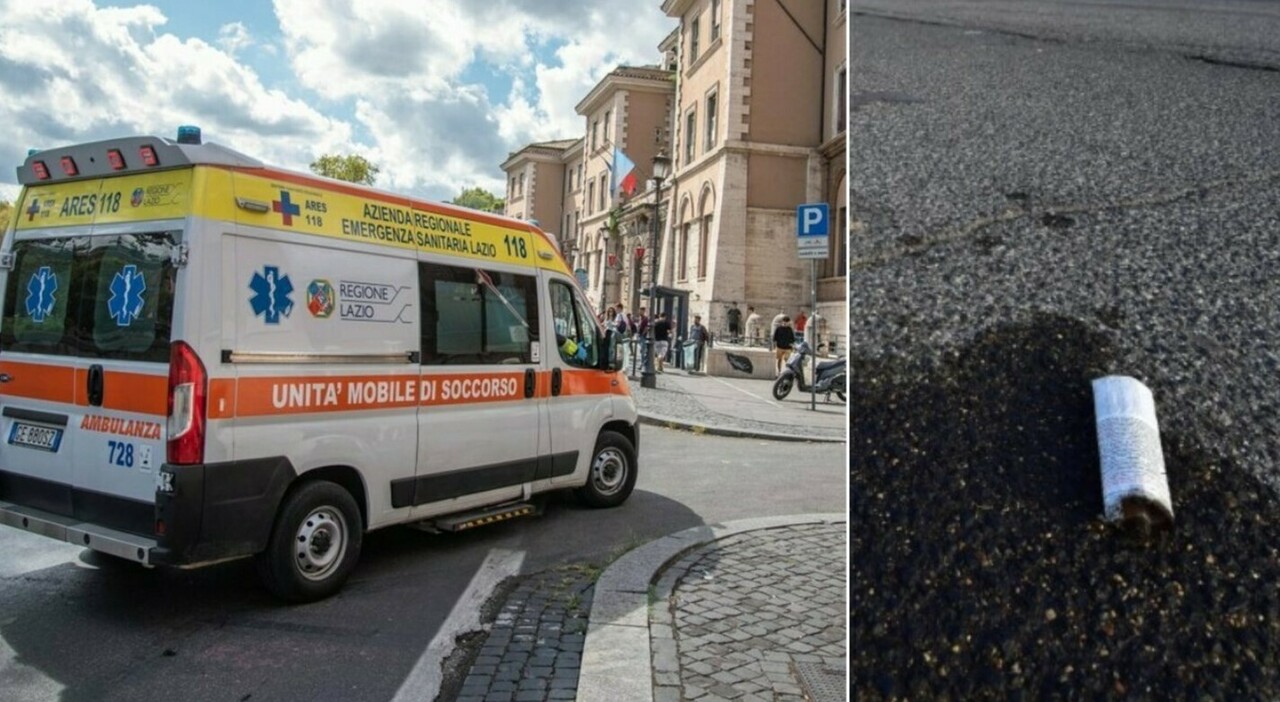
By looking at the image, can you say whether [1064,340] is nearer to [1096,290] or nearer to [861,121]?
[1096,290]

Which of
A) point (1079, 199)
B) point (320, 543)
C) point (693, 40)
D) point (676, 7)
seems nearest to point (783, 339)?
point (320, 543)

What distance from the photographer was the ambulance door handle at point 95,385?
4402mm

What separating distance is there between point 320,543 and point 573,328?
2.60m

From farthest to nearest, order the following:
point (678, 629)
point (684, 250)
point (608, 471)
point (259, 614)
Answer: point (684, 250) < point (608, 471) < point (259, 614) < point (678, 629)

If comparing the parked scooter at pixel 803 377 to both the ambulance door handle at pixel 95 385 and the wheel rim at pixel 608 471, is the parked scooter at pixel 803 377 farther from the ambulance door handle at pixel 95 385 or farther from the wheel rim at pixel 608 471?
the ambulance door handle at pixel 95 385

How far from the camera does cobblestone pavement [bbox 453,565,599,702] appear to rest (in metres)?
3.54

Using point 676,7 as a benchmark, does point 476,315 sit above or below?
below

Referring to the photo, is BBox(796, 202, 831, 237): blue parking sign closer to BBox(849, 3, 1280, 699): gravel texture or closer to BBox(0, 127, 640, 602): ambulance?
BBox(0, 127, 640, 602): ambulance

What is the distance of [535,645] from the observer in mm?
4020

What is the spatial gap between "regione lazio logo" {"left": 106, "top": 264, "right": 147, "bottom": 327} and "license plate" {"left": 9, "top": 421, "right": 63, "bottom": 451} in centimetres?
71

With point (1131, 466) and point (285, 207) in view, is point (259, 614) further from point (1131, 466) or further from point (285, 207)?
point (1131, 466)

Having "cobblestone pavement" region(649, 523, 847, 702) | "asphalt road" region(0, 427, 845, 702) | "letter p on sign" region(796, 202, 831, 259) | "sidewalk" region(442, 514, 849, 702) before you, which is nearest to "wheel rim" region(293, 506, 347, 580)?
"asphalt road" region(0, 427, 845, 702)

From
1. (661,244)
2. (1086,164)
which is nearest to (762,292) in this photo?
(661,244)

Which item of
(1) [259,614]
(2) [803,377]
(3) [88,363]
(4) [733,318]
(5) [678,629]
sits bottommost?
(1) [259,614]
